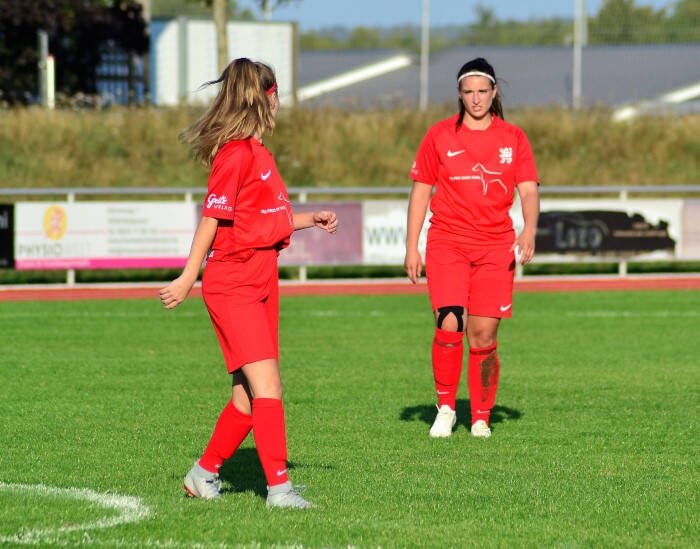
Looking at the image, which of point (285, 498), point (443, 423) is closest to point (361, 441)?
point (443, 423)

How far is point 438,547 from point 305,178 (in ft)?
71.9

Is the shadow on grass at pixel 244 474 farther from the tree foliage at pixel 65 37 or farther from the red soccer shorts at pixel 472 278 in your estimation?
the tree foliage at pixel 65 37

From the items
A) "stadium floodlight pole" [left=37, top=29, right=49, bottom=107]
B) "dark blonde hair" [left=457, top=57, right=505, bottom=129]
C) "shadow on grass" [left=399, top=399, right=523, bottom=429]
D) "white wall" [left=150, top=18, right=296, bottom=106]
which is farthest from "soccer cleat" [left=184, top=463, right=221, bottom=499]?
"white wall" [left=150, top=18, right=296, bottom=106]

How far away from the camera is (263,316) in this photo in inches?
220

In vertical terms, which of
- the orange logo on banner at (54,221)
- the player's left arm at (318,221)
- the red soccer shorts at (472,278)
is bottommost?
the orange logo on banner at (54,221)

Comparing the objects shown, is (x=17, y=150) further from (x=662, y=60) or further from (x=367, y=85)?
(x=662, y=60)

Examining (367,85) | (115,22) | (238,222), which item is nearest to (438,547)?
(238,222)

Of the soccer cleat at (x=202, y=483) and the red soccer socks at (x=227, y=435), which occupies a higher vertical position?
the red soccer socks at (x=227, y=435)

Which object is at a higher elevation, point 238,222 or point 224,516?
point 238,222

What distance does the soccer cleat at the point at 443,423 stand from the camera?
25.0 feet

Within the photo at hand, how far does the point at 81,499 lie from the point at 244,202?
1556 mm

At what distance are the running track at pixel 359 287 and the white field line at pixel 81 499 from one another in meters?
10.8

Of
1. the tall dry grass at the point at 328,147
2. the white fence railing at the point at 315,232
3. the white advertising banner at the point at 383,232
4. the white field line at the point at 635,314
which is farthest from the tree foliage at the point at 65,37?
the white field line at the point at 635,314

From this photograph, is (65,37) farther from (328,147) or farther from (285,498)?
(285,498)
